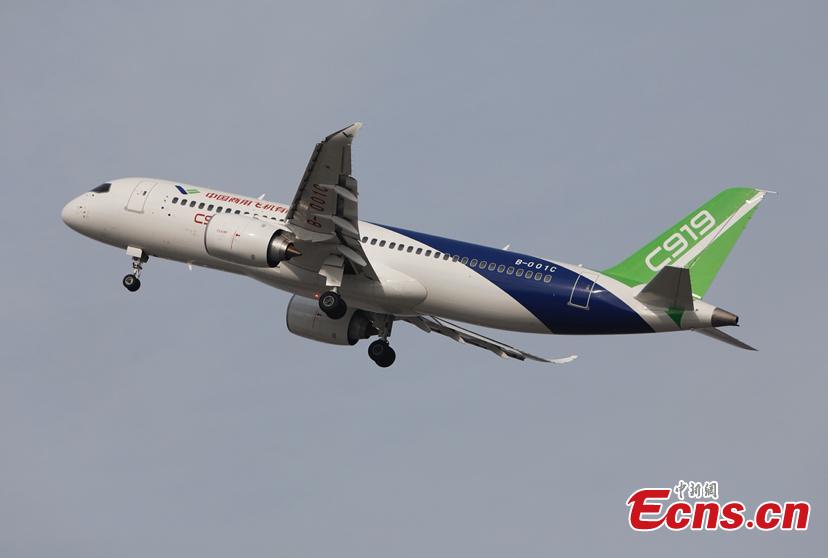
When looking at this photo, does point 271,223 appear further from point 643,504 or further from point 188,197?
point 643,504

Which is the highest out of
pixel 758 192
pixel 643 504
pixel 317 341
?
pixel 758 192

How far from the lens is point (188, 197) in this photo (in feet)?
164

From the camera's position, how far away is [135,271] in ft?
168

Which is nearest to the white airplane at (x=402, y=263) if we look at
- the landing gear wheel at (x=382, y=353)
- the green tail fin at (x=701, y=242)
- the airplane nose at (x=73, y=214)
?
A: the green tail fin at (x=701, y=242)

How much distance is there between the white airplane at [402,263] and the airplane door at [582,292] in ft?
0.14

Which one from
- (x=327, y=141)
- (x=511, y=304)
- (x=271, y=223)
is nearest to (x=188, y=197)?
(x=271, y=223)

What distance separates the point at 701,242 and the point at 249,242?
14.0m

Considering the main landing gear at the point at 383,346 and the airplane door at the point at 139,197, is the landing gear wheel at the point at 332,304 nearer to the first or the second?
the main landing gear at the point at 383,346

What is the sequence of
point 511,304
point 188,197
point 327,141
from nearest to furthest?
point 327,141 < point 511,304 < point 188,197

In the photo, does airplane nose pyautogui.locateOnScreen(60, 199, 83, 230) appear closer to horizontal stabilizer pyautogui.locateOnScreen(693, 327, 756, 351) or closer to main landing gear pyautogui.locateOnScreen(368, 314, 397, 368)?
main landing gear pyautogui.locateOnScreen(368, 314, 397, 368)

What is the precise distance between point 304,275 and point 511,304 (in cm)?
694

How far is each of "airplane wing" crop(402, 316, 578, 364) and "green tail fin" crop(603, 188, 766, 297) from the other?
23.3ft

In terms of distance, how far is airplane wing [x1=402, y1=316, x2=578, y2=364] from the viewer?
51.4 meters

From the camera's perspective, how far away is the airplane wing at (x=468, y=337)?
169 ft
